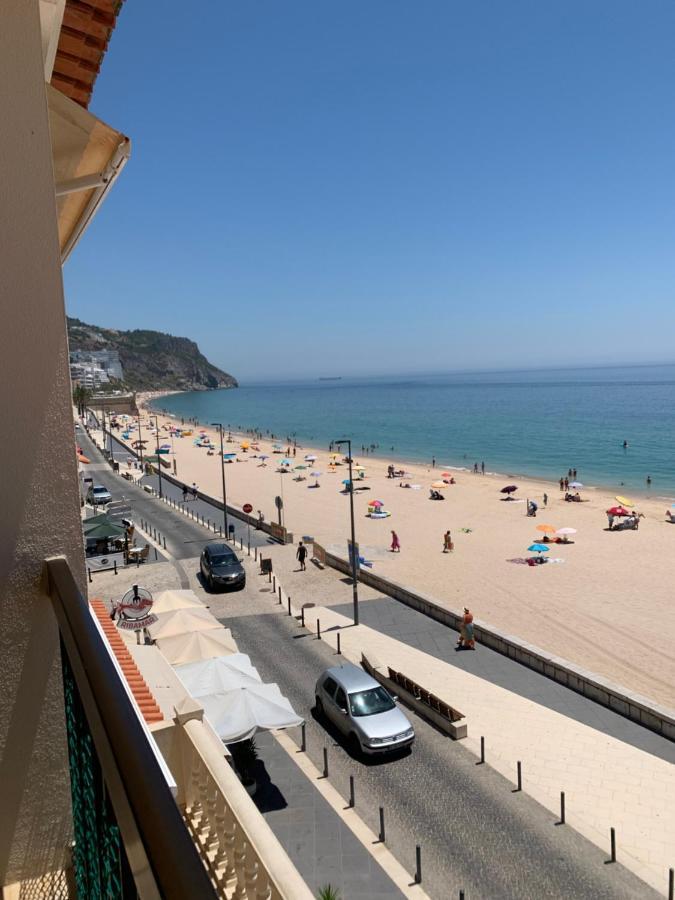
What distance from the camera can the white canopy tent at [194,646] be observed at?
1316cm

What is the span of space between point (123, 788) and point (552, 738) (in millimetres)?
12683

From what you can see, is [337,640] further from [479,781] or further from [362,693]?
[479,781]

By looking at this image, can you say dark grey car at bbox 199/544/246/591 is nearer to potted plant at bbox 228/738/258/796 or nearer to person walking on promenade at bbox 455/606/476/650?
person walking on promenade at bbox 455/606/476/650

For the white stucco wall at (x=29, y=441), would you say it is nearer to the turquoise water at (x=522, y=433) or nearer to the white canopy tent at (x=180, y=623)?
the white canopy tent at (x=180, y=623)

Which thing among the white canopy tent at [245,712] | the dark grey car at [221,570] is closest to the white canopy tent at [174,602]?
the dark grey car at [221,570]

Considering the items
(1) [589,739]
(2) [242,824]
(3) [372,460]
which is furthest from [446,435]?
(2) [242,824]

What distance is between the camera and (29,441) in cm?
219

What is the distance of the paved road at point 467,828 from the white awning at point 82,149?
8747mm

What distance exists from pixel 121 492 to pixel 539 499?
27790 mm

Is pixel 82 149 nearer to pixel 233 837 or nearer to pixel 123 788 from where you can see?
pixel 123 788

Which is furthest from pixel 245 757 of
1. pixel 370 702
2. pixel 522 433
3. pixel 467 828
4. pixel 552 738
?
pixel 522 433

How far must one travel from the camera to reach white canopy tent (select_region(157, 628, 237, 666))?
1316 cm

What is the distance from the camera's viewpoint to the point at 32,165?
6.90ft

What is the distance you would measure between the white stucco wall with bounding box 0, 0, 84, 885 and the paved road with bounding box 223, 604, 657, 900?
7493 millimetres
